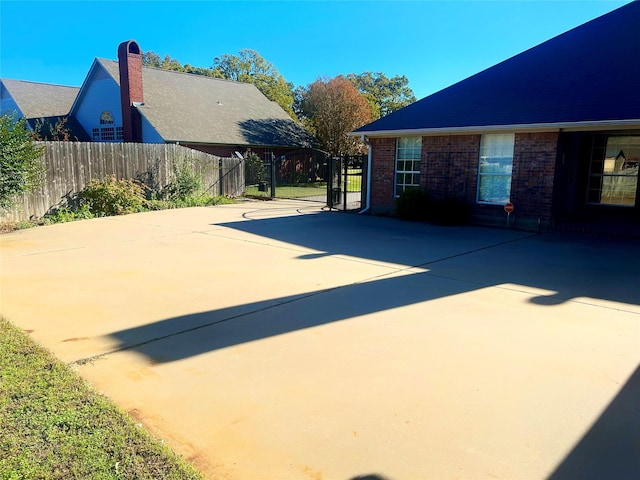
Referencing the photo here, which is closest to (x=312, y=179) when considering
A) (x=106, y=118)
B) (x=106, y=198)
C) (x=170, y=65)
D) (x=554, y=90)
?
(x=106, y=118)

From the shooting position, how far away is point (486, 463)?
278 centimetres

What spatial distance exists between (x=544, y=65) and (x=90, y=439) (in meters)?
14.9

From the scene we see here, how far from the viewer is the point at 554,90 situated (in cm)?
1225

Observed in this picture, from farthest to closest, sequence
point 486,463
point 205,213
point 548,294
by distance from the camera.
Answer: point 205,213 < point 548,294 < point 486,463

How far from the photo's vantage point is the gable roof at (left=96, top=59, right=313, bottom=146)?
83.2 ft

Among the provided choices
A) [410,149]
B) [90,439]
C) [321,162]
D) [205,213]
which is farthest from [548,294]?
[321,162]

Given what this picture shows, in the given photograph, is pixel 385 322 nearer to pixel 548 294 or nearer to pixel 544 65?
pixel 548 294

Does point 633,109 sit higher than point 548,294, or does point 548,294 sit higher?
point 633,109

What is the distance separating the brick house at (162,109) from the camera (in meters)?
24.9

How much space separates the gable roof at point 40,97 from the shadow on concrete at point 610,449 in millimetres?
35877

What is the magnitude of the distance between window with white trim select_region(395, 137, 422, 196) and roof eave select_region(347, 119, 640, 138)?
13.0 inches

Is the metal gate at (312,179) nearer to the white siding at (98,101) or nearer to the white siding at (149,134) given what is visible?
the white siding at (149,134)

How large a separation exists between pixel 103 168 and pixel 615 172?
1548 centimetres

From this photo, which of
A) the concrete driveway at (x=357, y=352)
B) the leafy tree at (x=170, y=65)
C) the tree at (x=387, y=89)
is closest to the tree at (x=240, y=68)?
the leafy tree at (x=170, y=65)
